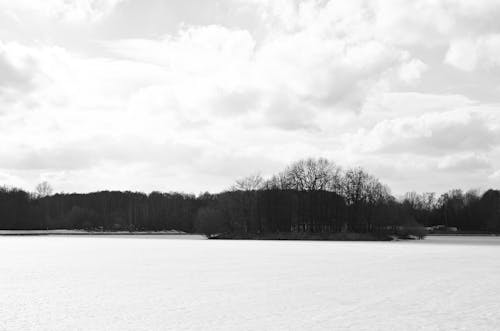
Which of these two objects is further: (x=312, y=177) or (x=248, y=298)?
(x=312, y=177)

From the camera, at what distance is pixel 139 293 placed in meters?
15.5

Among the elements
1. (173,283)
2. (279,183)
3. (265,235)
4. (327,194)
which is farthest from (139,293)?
(279,183)

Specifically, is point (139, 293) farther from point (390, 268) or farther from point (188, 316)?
point (390, 268)

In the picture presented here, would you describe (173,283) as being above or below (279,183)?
below

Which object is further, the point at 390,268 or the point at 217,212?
the point at 217,212

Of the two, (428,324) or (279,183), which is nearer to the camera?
(428,324)

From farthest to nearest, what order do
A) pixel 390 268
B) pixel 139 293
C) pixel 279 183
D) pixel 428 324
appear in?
pixel 279 183 → pixel 390 268 → pixel 139 293 → pixel 428 324

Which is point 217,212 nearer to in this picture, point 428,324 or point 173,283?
point 173,283

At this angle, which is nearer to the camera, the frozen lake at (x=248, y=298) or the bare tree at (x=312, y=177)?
the frozen lake at (x=248, y=298)

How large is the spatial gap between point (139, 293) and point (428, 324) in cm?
763

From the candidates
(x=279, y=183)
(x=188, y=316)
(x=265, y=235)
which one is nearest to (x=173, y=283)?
(x=188, y=316)

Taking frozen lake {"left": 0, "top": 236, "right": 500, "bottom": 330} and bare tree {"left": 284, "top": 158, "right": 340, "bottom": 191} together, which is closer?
frozen lake {"left": 0, "top": 236, "right": 500, "bottom": 330}

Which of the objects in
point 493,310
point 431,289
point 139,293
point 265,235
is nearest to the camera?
point 493,310

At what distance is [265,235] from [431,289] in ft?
215
